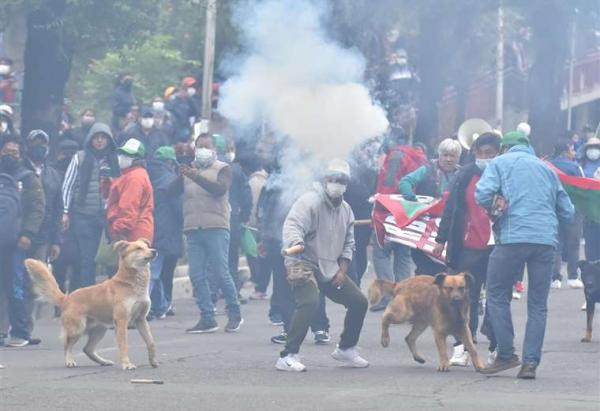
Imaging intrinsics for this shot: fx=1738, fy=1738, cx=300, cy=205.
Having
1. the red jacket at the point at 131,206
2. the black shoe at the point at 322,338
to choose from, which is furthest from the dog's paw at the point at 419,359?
the red jacket at the point at 131,206

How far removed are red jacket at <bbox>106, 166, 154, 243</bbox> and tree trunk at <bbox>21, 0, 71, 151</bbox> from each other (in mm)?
4800

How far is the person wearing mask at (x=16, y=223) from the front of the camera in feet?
48.5

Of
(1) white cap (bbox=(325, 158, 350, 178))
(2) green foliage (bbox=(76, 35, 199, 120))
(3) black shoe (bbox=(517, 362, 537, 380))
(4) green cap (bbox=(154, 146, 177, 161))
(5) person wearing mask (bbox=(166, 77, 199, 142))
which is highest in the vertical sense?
(2) green foliage (bbox=(76, 35, 199, 120))

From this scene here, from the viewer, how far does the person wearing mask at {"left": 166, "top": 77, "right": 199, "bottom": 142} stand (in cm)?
2458

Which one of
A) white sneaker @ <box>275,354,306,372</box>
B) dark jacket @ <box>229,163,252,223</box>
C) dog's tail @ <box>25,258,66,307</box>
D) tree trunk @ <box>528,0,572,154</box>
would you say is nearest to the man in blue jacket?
white sneaker @ <box>275,354,306,372</box>

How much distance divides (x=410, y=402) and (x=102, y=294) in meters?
3.11

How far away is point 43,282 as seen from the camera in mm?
13500

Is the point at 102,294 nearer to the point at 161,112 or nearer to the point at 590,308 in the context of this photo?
the point at 590,308

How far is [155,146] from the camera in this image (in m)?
21.4

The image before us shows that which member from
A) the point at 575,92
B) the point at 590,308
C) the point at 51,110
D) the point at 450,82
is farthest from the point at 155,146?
the point at 575,92

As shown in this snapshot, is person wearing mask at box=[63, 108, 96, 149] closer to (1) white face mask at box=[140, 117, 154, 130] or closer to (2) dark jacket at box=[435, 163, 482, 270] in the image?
(1) white face mask at box=[140, 117, 154, 130]

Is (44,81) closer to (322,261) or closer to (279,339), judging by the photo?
(279,339)

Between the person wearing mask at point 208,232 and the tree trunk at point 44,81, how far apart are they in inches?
194

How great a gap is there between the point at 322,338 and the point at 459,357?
6.47ft
